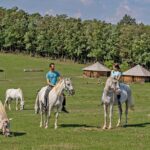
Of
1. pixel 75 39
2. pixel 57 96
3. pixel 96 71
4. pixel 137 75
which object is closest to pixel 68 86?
pixel 57 96

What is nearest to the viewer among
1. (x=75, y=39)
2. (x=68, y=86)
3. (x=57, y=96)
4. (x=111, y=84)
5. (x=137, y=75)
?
(x=68, y=86)

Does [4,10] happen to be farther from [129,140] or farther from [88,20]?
[129,140]

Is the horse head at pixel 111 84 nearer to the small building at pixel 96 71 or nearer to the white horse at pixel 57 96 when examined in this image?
Answer: the white horse at pixel 57 96

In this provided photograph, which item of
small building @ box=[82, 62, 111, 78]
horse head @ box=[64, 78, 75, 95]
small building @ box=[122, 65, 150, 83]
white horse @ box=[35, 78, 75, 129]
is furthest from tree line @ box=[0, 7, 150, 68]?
horse head @ box=[64, 78, 75, 95]

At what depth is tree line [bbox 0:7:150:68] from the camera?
12169 cm

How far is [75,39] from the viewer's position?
441 feet

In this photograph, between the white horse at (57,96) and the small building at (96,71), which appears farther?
A: the small building at (96,71)

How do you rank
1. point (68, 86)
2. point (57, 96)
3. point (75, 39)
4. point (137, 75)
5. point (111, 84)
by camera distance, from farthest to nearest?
point (75, 39), point (137, 75), point (57, 96), point (111, 84), point (68, 86)

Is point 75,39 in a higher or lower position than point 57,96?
higher

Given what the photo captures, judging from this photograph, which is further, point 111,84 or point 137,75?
point 137,75

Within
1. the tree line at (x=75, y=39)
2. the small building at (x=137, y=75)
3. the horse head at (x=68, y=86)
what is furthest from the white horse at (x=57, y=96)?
the tree line at (x=75, y=39)

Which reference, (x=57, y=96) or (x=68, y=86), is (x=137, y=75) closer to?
(x=57, y=96)

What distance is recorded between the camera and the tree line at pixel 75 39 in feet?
399

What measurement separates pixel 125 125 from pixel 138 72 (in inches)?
2507
